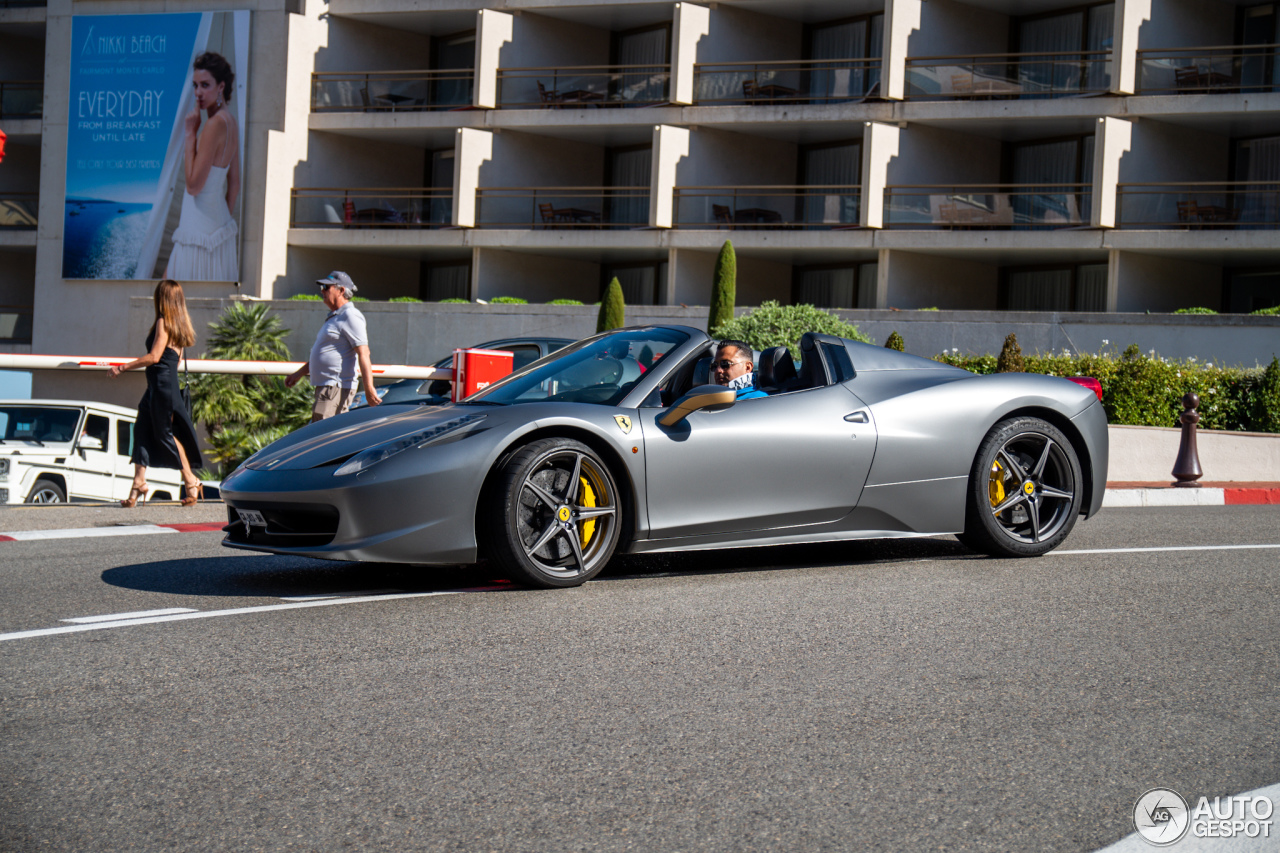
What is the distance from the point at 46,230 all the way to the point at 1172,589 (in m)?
39.7

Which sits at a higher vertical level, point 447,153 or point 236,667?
point 447,153

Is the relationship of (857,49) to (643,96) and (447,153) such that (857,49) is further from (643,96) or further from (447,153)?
(447,153)

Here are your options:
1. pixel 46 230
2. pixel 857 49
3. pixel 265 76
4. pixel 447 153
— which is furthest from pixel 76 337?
pixel 857 49

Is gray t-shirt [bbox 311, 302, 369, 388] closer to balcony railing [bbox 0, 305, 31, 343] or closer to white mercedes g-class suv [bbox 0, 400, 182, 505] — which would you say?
white mercedes g-class suv [bbox 0, 400, 182, 505]

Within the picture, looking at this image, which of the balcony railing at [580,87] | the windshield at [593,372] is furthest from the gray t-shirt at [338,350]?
the balcony railing at [580,87]

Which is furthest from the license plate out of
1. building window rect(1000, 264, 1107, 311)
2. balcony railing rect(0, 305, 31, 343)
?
balcony railing rect(0, 305, 31, 343)

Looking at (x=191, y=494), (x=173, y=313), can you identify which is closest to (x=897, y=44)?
(x=173, y=313)

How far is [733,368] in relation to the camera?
626 centimetres

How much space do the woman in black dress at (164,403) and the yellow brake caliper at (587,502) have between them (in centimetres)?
415

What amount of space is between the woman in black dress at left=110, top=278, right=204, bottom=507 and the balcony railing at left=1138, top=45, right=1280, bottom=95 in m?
27.3

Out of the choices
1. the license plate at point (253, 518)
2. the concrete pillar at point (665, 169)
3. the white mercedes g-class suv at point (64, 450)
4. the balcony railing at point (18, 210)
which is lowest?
the white mercedes g-class suv at point (64, 450)

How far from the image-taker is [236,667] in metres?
4.01

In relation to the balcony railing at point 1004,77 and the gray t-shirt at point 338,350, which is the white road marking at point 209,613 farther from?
the balcony railing at point 1004,77

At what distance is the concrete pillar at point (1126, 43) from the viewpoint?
1158 inches
